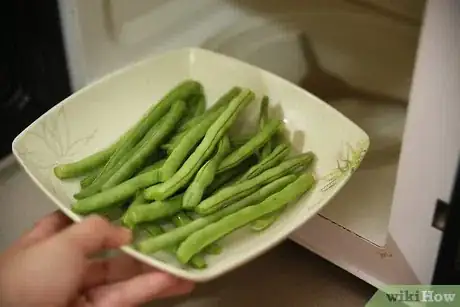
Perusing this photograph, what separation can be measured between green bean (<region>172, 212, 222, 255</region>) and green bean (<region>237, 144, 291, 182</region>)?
0.07 meters

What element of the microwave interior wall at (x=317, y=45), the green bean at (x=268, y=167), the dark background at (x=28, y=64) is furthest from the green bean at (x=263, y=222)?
the dark background at (x=28, y=64)

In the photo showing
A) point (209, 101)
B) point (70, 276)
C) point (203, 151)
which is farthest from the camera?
point (209, 101)

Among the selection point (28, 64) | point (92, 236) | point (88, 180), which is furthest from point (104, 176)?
point (28, 64)

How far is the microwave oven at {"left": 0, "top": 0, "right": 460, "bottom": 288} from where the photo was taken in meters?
0.63

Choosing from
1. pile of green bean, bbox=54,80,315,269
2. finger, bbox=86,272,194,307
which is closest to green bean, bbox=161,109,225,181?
pile of green bean, bbox=54,80,315,269

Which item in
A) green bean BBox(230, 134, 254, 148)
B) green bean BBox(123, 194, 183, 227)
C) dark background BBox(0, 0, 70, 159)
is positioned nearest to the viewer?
green bean BBox(123, 194, 183, 227)

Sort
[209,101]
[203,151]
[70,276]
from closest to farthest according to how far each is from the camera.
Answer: [70,276] → [203,151] → [209,101]

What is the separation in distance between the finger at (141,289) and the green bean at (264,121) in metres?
0.17

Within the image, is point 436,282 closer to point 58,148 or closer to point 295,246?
point 295,246

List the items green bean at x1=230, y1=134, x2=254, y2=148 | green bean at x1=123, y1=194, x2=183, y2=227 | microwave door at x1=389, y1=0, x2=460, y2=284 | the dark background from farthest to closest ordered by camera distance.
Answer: the dark background
green bean at x1=230, y1=134, x2=254, y2=148
green bean at x1=123, y1=194, x2=183, y2=227
microwave door at x1=389, y1=0, x2=460, y2=284

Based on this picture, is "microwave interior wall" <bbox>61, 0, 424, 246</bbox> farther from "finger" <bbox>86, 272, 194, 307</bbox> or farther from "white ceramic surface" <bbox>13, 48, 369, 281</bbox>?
"finger" <bbox>86, 272, 194, 307</bbox>

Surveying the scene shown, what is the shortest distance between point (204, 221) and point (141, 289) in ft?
0.28

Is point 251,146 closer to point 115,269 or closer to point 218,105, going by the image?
point 218,105

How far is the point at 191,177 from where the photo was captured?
27.3 inches
